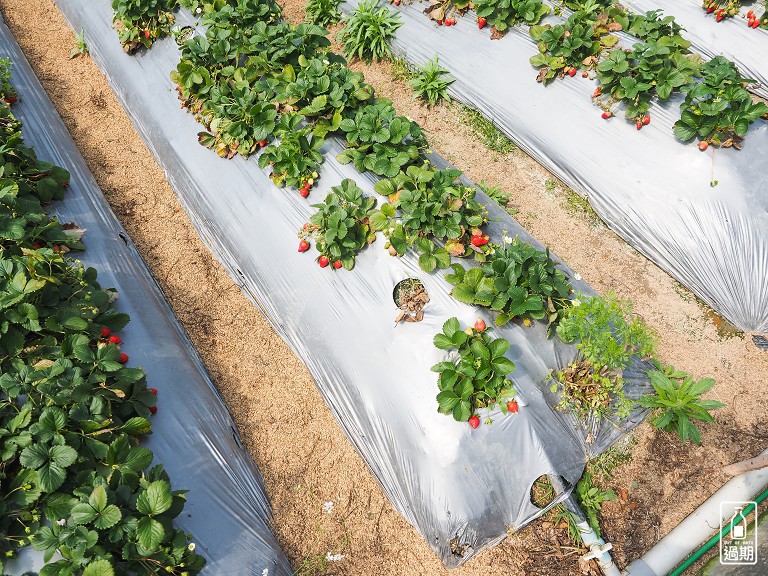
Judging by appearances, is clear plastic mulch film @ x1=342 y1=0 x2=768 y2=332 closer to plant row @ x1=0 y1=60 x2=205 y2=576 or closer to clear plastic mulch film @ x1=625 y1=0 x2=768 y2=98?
clear plastic mulch film @ x1=625 y1=0 x2=768 y2=98

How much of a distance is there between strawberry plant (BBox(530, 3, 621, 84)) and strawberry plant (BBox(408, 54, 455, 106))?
1120 millimetres

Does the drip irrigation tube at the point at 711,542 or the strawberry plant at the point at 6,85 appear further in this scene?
the strawberry plant at the point at 6,85

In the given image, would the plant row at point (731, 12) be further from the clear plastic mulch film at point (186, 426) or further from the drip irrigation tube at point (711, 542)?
the clear plastic mulch film at point (186, 426)

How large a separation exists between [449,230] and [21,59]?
6.29m

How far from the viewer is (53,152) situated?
5844mm

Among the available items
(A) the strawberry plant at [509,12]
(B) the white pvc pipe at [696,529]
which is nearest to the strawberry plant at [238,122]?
(A) the strawberry plant at [509,12]

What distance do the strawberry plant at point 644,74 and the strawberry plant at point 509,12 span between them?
1120 millimetres

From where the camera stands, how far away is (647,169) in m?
5.57

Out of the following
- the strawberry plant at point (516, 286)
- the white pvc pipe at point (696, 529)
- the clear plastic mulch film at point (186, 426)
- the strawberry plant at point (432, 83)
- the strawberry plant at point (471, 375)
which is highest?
the strawberry plant at point (432, 83)

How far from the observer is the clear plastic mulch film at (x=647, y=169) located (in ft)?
16.8

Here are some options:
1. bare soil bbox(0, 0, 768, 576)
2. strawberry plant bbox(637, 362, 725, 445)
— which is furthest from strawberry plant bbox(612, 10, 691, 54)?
strawberry plant bbox(637, 362, 725, 445)

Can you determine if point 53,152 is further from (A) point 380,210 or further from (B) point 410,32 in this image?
(B) point 410,32

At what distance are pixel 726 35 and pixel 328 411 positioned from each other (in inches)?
252

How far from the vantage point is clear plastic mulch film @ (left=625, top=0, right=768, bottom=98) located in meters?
6.44
